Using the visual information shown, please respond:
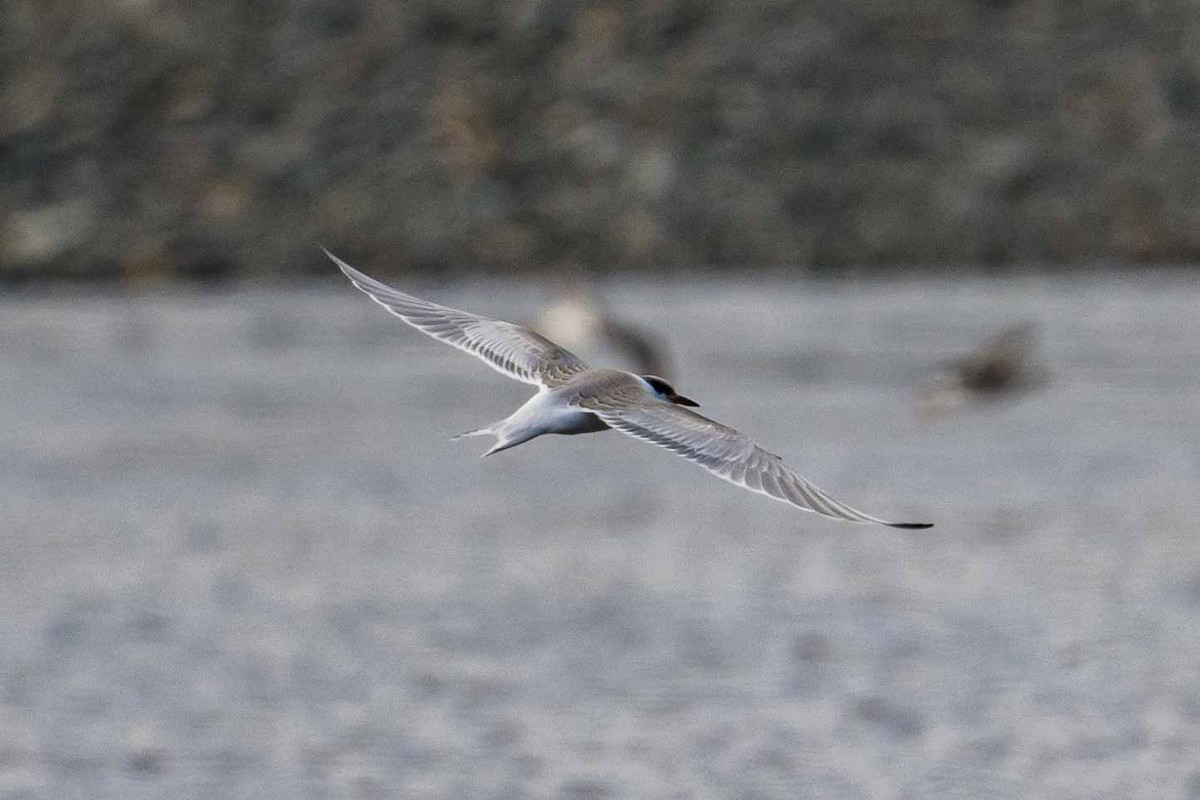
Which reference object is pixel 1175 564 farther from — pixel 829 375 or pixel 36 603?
pixel 829 375

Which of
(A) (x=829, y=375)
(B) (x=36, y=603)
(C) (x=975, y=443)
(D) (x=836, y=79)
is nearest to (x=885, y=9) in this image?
(D) (x=836, y=79)

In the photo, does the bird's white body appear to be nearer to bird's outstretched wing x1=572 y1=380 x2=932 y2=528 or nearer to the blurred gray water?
bird's outstretched wing x1=572 y1=380 x2=932 y2=528

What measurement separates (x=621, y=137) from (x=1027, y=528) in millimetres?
21813

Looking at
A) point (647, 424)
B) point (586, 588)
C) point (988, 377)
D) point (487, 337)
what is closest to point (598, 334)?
point (988, 377)

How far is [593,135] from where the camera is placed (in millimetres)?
40656

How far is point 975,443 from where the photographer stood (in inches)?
965

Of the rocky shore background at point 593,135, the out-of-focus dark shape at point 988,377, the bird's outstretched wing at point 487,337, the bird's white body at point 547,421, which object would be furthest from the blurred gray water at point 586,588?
the rocky shore background at point 593,135

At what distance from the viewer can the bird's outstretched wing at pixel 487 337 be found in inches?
315

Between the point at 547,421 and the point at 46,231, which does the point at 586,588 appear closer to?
the point at 547,421

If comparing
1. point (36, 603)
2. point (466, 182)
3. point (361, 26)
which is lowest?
point (36, 603)

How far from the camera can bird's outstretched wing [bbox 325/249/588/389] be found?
799cm

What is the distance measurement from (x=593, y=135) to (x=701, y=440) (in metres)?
33.8

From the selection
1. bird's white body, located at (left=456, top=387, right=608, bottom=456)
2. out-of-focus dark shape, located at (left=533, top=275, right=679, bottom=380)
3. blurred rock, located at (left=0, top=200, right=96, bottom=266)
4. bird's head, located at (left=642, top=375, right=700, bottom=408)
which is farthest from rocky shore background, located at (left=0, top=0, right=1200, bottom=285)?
bird's white body, located at (left=456, top=387, right=608, bottom=456)

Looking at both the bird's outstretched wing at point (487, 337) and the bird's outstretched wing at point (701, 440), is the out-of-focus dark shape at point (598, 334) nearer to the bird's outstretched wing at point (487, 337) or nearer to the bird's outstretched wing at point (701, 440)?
the bird's outstretched wing at point (487, 337)
